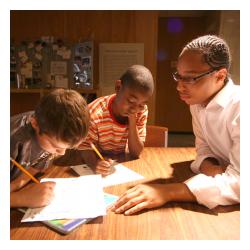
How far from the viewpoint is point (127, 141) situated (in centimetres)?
123

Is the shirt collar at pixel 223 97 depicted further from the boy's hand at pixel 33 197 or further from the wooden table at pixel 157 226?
the boy's hand at pixel 33 197

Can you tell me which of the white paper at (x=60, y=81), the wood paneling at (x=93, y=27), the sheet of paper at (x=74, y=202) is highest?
the wood paneling at (x=93, y=27)

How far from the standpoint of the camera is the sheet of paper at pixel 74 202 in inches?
25.0

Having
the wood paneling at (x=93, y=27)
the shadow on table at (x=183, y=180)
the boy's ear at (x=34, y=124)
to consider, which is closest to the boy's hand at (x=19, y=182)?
the boy's ear at (x=34, y=124)

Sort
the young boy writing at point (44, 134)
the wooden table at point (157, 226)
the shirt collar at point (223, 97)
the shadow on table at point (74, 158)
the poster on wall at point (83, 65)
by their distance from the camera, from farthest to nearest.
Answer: the poster on wall at point (83, 65)
the shadow on table at point (74, 158)
the shirt collar at point (223, 97)
the young boy writing at point (44, 134)
the wooden table at point (157, 226)

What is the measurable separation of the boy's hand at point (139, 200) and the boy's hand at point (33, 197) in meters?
0.16

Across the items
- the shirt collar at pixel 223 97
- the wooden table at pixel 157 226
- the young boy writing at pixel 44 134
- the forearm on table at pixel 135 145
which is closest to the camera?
the wooden table at pixel 157 226

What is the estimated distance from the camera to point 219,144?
94 centimetres

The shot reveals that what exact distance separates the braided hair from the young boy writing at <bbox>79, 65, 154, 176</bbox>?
27cm

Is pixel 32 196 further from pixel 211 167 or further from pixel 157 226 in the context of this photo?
pixel 211 167

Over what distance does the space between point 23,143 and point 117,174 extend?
0.32m

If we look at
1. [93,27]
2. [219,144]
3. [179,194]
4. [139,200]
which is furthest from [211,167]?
[93,27]

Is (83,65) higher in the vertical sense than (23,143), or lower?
higher
